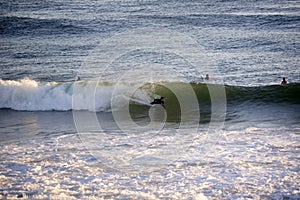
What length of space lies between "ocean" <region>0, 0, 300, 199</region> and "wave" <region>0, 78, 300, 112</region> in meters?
0.04

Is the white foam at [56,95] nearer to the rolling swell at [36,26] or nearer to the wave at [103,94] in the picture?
the wave at [103,94]

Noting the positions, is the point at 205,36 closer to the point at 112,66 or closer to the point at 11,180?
the point at 112,66

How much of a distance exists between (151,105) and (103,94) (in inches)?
71.8

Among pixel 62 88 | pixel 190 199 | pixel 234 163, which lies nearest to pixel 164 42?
pixel 62 88

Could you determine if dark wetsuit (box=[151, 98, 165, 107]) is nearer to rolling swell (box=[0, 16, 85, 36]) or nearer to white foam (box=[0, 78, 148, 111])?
white foam (box=[0, 78, 148, 111])

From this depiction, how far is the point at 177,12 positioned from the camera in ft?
115

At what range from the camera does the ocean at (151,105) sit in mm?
10500

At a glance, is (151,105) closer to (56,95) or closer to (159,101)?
(159,101)

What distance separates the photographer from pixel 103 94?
18625 millimetres

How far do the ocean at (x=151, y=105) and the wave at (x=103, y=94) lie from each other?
4 cm

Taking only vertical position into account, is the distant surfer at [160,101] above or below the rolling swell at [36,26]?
below

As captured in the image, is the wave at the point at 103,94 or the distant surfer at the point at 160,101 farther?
the wave at the point at 103,94

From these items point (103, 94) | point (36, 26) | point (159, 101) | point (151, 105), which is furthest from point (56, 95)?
point (36, 26)

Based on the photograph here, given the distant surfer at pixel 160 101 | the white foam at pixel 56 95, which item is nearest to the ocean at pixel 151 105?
the white foam at pixel 56 95
